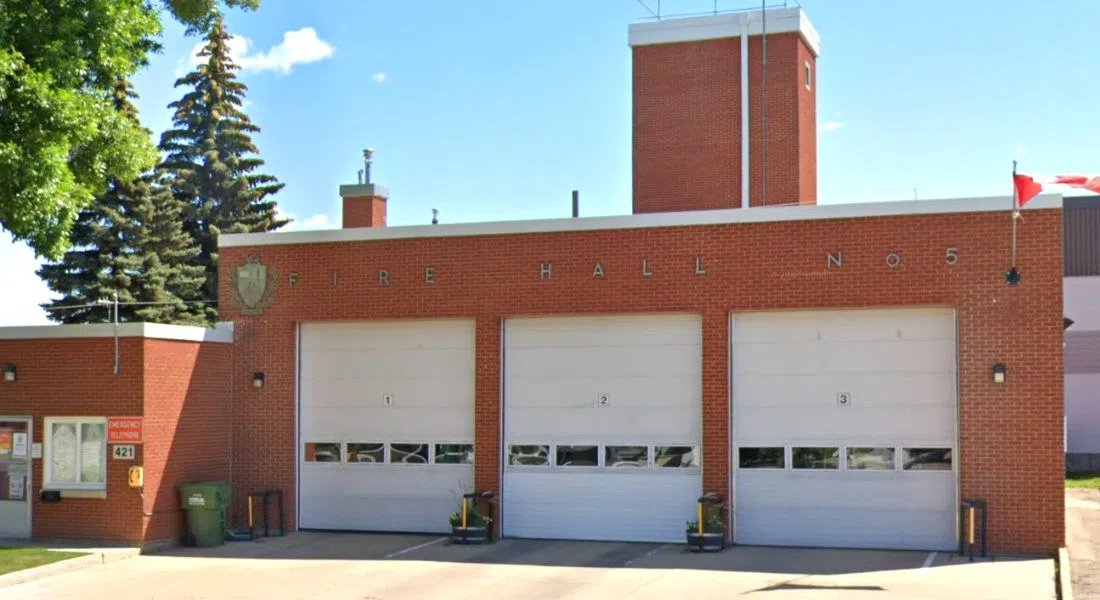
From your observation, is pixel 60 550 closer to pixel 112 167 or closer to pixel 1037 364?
pixel 112 167

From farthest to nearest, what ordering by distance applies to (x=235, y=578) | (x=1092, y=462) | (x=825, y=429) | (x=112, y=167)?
(x=1092, y=462) < (x=825, y=429) < (x=112, y=167) < (x=235, y=578)

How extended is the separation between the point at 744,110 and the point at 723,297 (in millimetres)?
9348

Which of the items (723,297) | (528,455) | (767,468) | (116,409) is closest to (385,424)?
(528,455)

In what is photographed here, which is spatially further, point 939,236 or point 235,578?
point 939,236

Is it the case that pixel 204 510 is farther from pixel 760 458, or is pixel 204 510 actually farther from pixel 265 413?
pixel 760 458

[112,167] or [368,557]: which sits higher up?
[112,167]

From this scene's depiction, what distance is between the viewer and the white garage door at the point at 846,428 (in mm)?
20859

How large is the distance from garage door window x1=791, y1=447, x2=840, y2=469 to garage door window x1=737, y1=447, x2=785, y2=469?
0.22 meters

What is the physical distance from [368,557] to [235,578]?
8.60 feet

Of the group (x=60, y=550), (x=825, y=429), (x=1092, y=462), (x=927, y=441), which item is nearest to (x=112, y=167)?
(x=60, y=550)

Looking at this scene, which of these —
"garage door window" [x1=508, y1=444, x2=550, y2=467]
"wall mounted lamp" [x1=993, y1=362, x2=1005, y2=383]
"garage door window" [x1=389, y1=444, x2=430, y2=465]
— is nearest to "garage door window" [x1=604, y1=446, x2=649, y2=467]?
"garage door window" [x1=508, y1=444, x2=550, y2=467]

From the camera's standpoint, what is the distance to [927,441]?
20.9 m

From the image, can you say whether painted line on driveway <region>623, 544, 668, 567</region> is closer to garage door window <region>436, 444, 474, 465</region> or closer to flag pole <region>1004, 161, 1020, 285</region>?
garage door window <region>436, 444, 474, 465</region>

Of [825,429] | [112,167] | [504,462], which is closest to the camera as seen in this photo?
[112,167]
